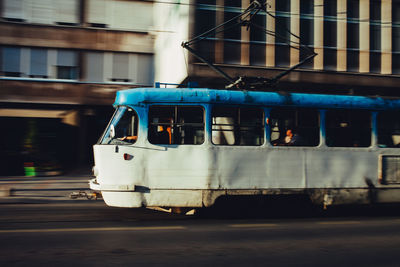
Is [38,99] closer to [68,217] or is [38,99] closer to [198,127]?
[68,217]

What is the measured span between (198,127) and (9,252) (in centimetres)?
363

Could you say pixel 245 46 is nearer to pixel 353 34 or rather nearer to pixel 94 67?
pixel 353 34

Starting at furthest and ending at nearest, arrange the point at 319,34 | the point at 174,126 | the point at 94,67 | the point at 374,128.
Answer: the point at 94,67
the point at 319,34
the point at 374,128
the point at 174,126

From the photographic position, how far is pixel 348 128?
7.59 metres

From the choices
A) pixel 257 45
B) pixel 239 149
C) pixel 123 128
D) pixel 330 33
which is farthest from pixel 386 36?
pixel 123 128

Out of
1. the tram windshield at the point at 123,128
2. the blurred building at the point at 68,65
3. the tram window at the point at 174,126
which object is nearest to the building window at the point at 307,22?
the blurred building at the point at 68,65

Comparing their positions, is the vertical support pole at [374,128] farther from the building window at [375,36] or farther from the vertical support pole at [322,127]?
the building window at [375,36]

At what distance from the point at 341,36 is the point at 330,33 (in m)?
0.53

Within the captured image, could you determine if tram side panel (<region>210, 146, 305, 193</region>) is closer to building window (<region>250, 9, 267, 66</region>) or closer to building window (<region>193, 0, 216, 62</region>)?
building window (<region>193, 0, 216, 62</region>)

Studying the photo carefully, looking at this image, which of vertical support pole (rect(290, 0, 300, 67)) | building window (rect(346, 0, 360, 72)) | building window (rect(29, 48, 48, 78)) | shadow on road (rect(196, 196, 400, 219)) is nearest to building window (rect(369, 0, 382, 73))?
building window (rect(346, 0, 360, 72))

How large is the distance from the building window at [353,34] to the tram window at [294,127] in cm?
1191

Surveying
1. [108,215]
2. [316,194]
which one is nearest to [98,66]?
[108,215]

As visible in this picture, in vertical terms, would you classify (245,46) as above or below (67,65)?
above

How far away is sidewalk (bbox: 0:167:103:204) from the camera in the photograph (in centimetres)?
967
